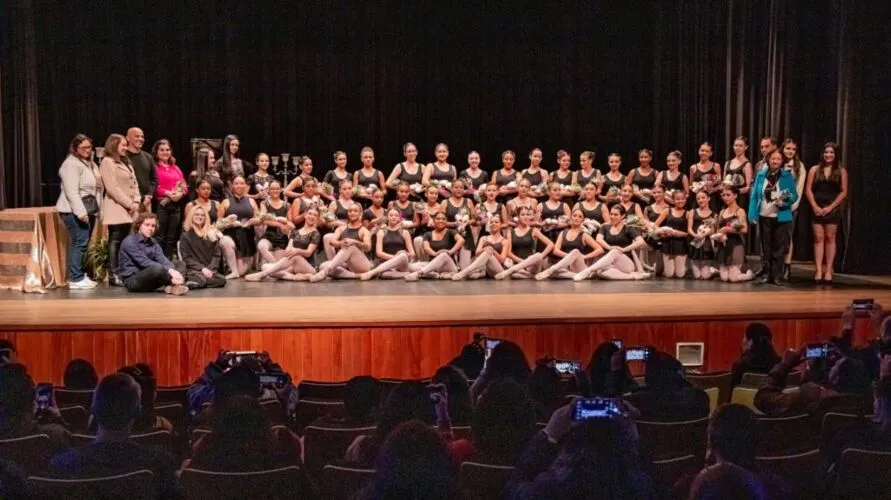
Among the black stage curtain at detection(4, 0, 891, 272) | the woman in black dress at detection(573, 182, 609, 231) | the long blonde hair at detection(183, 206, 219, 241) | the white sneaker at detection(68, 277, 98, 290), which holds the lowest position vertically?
the white sneaker at detection(68, 277, 98, 290)

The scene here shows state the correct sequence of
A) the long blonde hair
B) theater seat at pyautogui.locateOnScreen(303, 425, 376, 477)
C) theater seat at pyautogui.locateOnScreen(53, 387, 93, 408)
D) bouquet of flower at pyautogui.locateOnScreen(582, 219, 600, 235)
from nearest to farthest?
theater seat at pyautogui.locateOnScreen(303, 425, 376, 477) → theater seat at pyautogui.locateOnScreen(53, 387, 93, 408) → the long blonde hair → bouquet of flower at pyautogui.locateOnScreen(582, 219, 600, 235)

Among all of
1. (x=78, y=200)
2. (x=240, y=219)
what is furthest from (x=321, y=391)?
(x=240, y=219)

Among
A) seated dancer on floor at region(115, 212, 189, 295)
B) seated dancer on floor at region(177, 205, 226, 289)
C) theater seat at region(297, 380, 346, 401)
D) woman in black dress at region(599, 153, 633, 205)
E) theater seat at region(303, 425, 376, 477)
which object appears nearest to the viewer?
theater seat at region(303, 425, 376, 477)

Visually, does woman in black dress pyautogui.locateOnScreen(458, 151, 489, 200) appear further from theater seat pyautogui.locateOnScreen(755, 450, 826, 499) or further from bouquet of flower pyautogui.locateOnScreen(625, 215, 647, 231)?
theater seat pyautogui.locateOnScreen(755, 450, 826, 499)

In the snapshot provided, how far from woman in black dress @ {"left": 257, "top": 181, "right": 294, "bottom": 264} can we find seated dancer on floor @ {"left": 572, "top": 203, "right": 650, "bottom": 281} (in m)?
3.42

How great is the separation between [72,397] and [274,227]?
5828 mm

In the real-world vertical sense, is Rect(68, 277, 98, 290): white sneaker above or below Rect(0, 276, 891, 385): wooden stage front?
above

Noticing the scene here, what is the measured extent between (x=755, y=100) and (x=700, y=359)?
6.37 metres

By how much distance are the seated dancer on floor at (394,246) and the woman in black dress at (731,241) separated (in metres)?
3.51

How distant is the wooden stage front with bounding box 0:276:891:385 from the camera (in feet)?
23.2

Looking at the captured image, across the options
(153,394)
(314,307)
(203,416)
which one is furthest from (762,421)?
(314,307)

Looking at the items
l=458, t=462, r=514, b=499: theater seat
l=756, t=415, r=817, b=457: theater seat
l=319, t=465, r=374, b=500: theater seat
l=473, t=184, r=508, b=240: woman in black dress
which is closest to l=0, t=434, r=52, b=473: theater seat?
l=319, t=465, r=374, b=500: theater seat

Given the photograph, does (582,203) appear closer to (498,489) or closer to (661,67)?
(661,67)

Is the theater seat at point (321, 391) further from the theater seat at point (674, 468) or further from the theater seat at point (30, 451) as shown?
the theater seat at point (674, 468)
